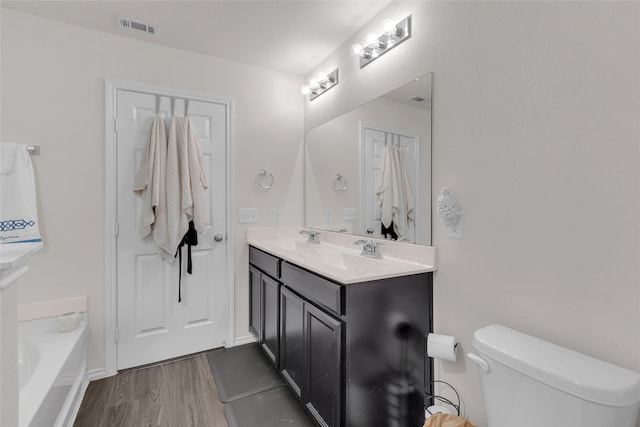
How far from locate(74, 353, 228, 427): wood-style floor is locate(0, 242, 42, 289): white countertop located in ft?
4.63

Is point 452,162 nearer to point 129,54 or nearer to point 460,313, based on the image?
point 460,313

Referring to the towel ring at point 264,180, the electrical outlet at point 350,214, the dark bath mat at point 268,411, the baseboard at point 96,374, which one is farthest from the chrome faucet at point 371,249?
the baseboard at point 96,374

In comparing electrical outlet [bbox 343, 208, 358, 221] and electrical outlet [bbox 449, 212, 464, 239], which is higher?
electrical outlet [bbox 343, 208, 358, 221]

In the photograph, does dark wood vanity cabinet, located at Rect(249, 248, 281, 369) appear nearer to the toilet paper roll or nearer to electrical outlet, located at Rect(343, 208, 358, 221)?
electrical outlet, located at Rect(343, 208, 358, 221)

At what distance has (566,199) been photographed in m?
1.04

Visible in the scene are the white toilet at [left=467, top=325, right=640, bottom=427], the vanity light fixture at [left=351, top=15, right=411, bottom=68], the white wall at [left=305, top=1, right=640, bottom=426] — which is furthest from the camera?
the vanity light fixture at [left=351, top=15, right=411, bottom=68]

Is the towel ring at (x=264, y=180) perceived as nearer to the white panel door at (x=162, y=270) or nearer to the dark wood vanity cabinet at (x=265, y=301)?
the white panel door at (x=162, y=270)

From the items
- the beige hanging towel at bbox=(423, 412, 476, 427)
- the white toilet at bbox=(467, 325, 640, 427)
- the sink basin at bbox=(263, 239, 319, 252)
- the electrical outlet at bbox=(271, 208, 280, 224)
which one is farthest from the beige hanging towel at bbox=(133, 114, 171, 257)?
the white toilet at bbox=(467, 325, 640, 427)

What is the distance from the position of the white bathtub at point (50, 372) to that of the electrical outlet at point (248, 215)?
4.07 feet

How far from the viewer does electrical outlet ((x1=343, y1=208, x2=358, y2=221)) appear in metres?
2.11

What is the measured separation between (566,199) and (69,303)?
8.98ft

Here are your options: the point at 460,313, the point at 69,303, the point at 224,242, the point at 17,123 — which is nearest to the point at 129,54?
the point at 17,123

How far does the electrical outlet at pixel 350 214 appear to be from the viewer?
2109 millimetres

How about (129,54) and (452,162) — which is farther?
(129,54)
